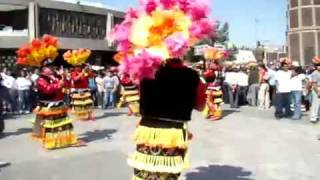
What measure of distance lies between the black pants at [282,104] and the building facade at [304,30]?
965 cm

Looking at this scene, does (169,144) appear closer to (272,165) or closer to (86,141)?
(272,165)

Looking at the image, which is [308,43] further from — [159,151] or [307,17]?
[159,151]

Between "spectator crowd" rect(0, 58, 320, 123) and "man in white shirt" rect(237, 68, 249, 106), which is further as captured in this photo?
"man in white shirt" rect(237, 68, 249, 106)

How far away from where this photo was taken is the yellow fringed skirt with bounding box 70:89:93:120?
15086mm

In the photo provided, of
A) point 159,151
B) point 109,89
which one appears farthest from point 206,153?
point 109,89

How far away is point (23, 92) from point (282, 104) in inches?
370

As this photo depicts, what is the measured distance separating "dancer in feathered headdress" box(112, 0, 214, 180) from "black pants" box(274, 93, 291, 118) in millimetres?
10632

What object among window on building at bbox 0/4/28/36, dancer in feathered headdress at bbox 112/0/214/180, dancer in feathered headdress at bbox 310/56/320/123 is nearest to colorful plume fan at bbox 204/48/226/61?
dancer in feathered headdress at bbox 310/56/320/123

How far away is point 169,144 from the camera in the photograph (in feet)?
16.9

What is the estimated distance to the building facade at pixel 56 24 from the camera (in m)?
32.8

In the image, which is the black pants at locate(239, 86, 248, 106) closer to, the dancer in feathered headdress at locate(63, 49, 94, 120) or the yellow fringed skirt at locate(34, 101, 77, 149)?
the dancer in feathered headdress at locate(63, 49, 94, 120)

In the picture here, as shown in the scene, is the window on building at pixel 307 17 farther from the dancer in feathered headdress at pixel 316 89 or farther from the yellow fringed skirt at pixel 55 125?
the yellow fringed skirt at pixel 55 125

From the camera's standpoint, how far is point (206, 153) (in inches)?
380

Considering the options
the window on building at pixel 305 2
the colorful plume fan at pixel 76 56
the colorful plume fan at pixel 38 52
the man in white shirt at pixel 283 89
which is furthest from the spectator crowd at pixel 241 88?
the window on building at pixel 305 2
